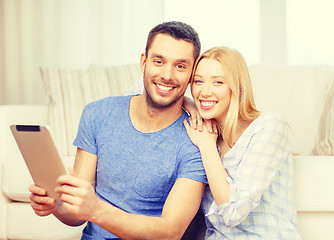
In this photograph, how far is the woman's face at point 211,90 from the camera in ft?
4.81

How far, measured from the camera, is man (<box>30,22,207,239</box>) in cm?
140

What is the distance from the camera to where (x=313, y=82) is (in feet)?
7.45

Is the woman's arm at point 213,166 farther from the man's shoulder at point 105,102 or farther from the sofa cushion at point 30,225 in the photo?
the sofa cushion at point 30,225

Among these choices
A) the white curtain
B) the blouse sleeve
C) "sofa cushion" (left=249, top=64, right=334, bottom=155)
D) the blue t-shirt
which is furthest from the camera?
the white curtain

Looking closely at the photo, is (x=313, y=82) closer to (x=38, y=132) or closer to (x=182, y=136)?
(x=182, y=136)

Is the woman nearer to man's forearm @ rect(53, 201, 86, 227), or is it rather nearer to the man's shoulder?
the man's shoulder

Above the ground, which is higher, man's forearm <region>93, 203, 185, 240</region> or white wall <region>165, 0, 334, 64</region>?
white wall <region>165, 0, 334, 64</region>

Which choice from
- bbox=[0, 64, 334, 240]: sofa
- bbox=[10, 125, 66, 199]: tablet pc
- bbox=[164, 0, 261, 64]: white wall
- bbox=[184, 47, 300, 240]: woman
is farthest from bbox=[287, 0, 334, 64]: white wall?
bbox=[10, 125, 66, 199]: tablet pc

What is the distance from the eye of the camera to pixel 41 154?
3.69ft

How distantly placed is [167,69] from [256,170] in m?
0.41

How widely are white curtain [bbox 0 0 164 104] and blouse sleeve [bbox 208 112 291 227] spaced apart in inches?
77.7

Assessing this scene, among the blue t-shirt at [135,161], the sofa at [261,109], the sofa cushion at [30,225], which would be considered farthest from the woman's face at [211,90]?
the sofa cushion at [30,225]

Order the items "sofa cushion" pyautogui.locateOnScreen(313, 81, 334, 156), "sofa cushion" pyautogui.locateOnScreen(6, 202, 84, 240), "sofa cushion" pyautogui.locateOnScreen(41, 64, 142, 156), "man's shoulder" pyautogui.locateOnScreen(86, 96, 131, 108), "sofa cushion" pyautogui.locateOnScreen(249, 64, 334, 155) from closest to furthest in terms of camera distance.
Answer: "man's shoulder" pyautogui.locateOnScreen(86, 96, 131, 108) < "sofa cushion" pyautogui.locateOnScreen(313, 81, 334, 156) < "sofa cushion" pyautogui.locateOnScreen(6, 202, 84, 240) < "sofa cushion" pyautogui.locateOnScreen(249, 64, 334, 155) < "sofa cushion" pyautogui.locateOnScreen(41, 64, 142, 156)

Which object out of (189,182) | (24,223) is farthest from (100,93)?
(189,182)
